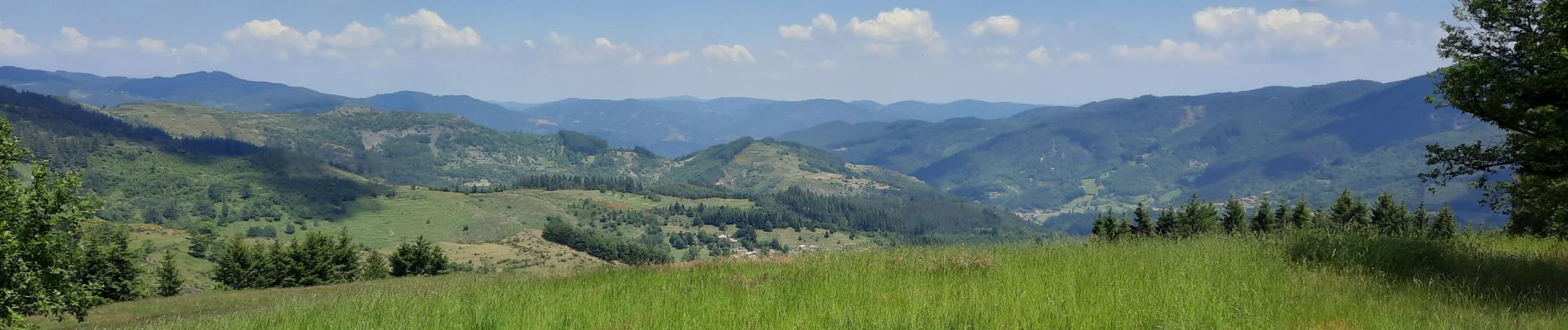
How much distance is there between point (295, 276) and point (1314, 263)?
248 feet

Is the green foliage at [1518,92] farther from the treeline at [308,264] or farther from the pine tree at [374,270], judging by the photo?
the pine tree at [374,270]

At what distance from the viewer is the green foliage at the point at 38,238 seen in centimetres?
1561

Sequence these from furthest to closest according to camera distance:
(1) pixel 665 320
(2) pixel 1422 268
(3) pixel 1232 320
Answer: (2) pixel 1422 268 < (1) pixel 665 320 < (3) pixel 1232 320

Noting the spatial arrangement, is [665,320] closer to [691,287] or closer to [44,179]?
[691,287]

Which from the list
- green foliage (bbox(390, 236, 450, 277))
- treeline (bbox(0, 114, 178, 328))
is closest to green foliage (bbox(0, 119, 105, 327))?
treeline (bbox(0, 114, 178, 328))

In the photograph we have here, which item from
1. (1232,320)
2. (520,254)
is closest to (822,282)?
(1232,320)

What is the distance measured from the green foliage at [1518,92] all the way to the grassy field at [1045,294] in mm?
1434

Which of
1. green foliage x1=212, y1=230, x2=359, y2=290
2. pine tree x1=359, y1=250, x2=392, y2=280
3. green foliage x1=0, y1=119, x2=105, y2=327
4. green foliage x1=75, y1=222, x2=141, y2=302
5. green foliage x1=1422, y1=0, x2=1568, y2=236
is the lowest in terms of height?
pine tree x1=359, y1=250, x2=392, y2=280

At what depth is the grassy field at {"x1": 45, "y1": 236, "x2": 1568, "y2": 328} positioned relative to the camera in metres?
7.57

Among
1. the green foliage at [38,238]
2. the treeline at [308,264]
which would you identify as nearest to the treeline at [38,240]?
the green foliage at [38,238]

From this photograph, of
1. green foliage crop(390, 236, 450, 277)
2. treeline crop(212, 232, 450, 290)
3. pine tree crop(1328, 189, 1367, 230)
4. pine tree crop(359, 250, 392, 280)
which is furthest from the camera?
pine tree crop(359, 250, 392, 280)

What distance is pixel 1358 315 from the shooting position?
24.6 ft

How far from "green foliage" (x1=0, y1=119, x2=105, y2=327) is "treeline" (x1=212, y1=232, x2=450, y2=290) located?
49575mm

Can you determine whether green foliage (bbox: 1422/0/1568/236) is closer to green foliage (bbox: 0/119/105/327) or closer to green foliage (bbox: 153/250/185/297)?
green foliage (bbox: 0/119/105/327)
